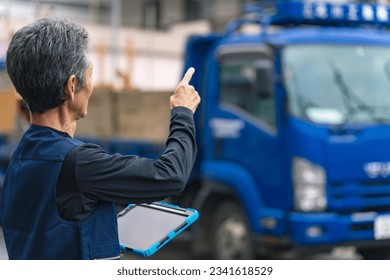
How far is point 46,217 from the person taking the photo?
1857 millimetres

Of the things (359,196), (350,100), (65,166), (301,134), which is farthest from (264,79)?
(65,166)

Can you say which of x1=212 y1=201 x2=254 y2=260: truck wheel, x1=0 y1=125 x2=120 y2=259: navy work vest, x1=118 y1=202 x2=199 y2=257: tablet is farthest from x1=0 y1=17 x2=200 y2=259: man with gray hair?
x1=212 y1=201 x2=254 y2=260: truck wheel

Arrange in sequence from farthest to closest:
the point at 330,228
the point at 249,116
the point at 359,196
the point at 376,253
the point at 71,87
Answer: the point at 376,253, the point at 249,116, the point at 359,196, the point at 330,228, the point at 71,87

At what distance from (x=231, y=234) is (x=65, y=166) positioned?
5055 millimetres

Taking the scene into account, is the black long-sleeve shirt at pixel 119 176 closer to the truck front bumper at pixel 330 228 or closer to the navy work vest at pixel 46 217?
the navy work vest at pixel 46 217

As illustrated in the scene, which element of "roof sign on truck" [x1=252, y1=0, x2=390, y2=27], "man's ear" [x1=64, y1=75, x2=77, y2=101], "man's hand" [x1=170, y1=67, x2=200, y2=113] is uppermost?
"roof sign on truck" [x1=252, y1=0, x2=390, y2=27]

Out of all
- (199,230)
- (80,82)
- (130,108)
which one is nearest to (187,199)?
(199,230)

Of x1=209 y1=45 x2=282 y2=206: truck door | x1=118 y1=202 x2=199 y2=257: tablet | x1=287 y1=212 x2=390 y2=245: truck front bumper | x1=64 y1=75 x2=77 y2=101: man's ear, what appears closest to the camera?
x1=64 y1=75 x2=77 y2=101: man's ear

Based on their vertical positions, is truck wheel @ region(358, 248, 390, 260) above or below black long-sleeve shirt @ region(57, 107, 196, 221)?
below

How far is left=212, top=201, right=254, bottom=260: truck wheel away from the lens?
6.58 m

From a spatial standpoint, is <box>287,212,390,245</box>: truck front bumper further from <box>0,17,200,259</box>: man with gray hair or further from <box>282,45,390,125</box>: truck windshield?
<box>0,17,200,259</box>: man with gray hair

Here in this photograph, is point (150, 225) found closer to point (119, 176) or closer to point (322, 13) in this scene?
point (119, 176)

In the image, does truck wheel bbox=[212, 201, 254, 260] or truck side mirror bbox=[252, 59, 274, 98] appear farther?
truck wheel bbox=[212, 201, 254, 260]

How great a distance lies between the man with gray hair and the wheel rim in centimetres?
468
